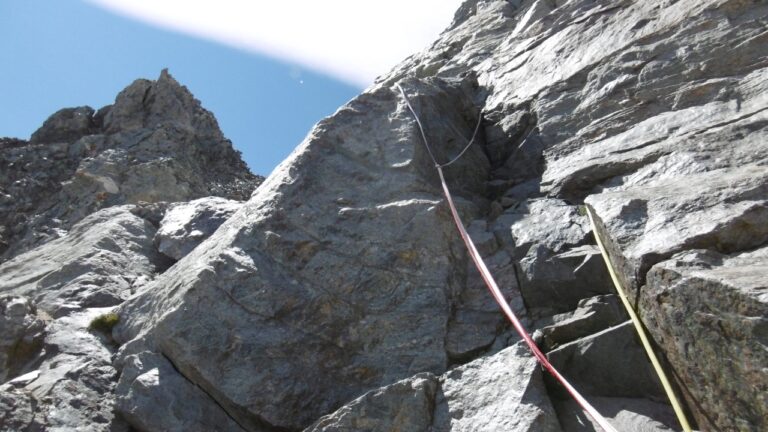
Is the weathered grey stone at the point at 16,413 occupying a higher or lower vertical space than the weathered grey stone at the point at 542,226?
lower

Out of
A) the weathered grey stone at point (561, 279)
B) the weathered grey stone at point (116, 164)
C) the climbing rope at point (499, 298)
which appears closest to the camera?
the climbing rope at point (499, 298)

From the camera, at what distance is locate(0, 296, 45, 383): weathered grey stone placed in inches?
324

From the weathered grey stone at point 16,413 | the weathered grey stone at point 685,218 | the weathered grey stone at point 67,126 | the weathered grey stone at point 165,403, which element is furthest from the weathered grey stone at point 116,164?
the weathered grey stone at point 685,218

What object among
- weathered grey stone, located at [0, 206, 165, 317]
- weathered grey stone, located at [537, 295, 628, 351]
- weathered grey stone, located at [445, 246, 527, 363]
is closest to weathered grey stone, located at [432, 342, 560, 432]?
weathered grey stone, located at [537, 295, 628, 351]

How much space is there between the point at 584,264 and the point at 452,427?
2.40 metres

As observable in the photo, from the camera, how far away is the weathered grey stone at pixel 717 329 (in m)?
4.08

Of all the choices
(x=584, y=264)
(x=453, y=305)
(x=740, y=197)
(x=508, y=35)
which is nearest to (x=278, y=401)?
(x=453, y=305)

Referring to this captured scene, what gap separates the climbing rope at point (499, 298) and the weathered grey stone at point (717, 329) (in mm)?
752

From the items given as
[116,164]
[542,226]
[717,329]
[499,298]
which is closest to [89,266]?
[499,298]

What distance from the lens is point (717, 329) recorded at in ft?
14.2

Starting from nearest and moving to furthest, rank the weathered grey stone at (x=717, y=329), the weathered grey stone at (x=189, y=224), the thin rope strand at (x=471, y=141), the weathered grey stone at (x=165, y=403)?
the weathered grey stone at (x=717, y=329) < the weathered grey stone at (x=165, y=403) < the thin rope strand at (x=471, y=141) < the weathered grey stone at (x=189, y=224)

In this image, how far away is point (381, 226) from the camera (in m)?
8.19

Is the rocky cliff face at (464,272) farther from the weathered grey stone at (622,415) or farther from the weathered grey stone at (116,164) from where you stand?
the weathered grey stone at (116,164)

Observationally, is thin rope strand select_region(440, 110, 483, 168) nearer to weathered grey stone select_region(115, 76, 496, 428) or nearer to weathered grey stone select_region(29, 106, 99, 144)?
weathered grey stone select_region(115, 76, 496, 428)
